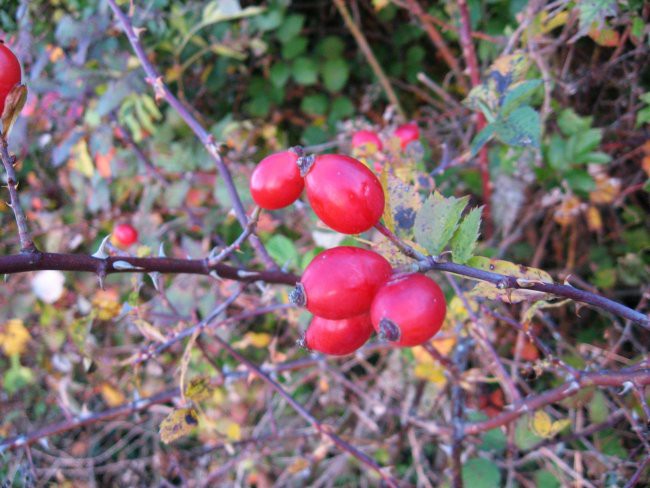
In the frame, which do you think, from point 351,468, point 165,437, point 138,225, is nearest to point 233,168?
point 138,225

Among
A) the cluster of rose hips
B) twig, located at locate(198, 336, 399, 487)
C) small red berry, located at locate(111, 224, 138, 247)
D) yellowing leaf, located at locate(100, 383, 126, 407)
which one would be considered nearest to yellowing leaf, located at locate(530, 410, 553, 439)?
twig, located at locate(198, 336, 399, 487)

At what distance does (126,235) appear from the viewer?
77.2 inches

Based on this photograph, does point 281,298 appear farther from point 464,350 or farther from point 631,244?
point 631,244

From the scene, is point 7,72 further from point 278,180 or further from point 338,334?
point 338,334

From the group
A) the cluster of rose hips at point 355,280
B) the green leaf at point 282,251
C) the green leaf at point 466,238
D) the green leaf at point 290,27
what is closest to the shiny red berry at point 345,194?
the cluster of rose hips at point 355,280

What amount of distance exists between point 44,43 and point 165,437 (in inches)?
73.3

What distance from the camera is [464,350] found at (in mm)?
1583

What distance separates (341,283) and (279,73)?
1.84 m

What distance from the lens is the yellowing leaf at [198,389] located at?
100cm

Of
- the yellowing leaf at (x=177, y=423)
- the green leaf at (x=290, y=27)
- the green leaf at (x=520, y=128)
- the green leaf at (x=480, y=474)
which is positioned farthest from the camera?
the green leaf at (x=290, y=27)

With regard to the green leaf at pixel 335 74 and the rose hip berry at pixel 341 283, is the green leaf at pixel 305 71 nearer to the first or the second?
the green leaf at pixel 335 74

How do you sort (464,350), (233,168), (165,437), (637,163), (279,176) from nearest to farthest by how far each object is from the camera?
(279,176)
(165,437)
(464,350)
(637,163)
(233,168)

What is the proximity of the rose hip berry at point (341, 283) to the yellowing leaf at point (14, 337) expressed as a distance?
2159 mm

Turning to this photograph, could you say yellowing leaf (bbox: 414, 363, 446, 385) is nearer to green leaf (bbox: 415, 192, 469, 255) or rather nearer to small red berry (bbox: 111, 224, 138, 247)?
green leaf (bbox: 415, 192, 469, 255)
